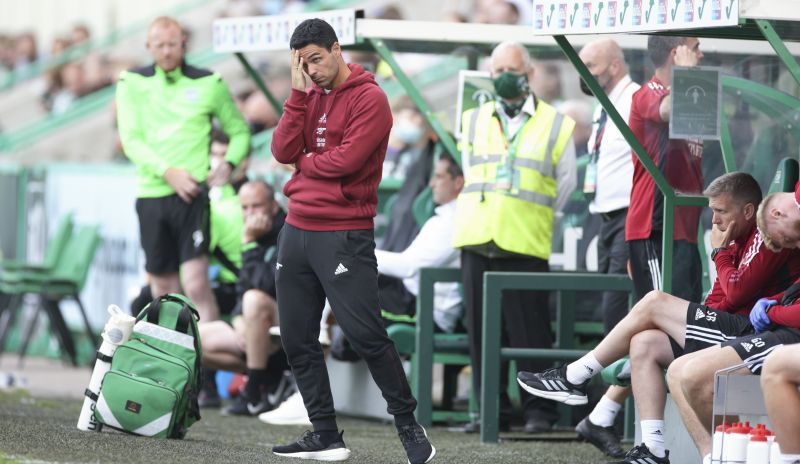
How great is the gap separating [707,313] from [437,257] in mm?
3036

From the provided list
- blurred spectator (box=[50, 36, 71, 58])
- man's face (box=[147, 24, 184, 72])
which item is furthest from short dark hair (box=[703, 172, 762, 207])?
blurred spectator (box=[50, 36, 71, 58])

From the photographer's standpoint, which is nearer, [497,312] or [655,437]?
[655,437]

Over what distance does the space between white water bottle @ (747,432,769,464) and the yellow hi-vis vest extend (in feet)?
9.52

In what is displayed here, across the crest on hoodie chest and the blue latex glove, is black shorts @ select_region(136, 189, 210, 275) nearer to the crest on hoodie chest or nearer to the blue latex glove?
the crest on hoodie chest

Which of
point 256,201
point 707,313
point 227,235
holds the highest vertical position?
point 256,201

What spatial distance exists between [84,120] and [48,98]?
2480 mm

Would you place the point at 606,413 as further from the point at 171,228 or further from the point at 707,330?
the point at 171,228

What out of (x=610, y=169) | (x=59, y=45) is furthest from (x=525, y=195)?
(x=59, y=45)

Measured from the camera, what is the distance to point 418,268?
943 centimetres

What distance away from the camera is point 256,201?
33.7 feet

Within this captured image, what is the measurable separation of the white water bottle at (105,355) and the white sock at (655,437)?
8.42 ft

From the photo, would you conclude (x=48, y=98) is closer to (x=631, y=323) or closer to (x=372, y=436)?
(x=372, y=436)

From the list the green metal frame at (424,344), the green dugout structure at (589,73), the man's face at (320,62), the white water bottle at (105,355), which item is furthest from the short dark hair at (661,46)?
the white water bottle at (105,355)

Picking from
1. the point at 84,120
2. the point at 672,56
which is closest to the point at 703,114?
the point at 672,56
